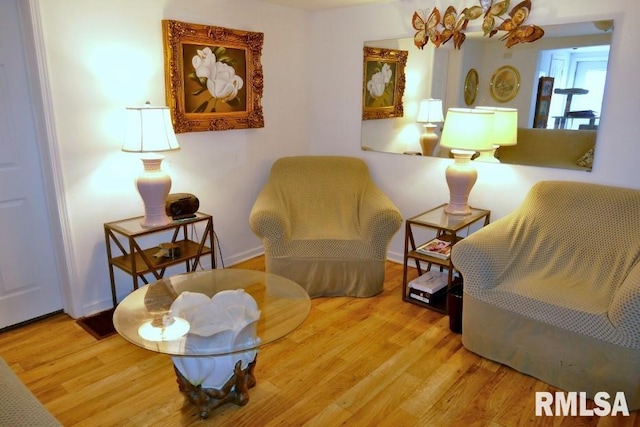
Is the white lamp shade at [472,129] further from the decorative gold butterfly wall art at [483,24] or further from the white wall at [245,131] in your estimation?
the decorative gold butterfly wall art at [483,24]

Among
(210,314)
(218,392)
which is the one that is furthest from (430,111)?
(218,392)

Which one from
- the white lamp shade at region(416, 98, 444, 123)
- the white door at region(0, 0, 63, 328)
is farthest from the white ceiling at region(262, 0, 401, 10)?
the white door at region(0, 0, 63, 328)

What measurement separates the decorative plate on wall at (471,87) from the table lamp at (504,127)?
13 centimetres

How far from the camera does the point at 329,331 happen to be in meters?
2.74

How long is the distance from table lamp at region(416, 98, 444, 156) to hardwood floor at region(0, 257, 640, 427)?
1.30 meters

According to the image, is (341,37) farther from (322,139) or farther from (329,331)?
(329,331)

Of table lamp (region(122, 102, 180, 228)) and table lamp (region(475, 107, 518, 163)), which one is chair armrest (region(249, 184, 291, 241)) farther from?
table lamp (region(475, 107, 518, 163))

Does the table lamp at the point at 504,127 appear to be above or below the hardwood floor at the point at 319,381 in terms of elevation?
above

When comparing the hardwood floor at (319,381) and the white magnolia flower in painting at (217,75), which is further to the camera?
the white magnolia flower in painting at (217,75)

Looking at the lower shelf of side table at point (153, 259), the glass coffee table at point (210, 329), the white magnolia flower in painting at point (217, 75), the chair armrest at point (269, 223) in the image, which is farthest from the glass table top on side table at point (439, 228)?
the white magnolia flower in painting at point (217, 75)

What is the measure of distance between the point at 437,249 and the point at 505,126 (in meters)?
0.93

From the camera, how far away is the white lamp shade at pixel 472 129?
9.44 feet

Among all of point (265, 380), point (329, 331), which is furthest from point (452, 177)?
point (265, 380)

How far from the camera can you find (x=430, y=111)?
11.1ft
